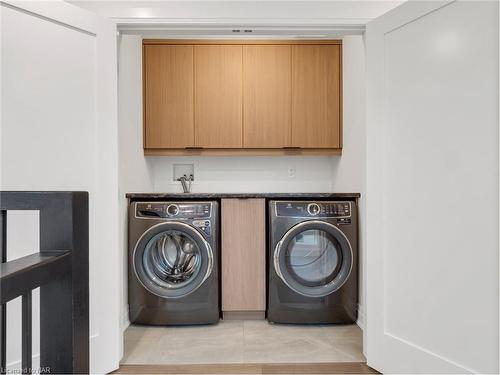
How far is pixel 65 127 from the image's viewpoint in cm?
154

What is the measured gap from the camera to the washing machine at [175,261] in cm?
223

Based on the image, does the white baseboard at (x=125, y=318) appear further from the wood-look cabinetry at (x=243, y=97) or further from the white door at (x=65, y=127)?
the wood-look cabinetry at (x=243, y=97)

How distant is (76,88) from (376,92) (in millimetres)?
1484

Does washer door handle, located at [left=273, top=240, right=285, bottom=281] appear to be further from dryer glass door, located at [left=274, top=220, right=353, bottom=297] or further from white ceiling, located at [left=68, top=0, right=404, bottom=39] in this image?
white ceiling, located at [left=68, top=0, right=404, bottom=39]

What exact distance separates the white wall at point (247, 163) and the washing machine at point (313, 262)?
13.3 inches

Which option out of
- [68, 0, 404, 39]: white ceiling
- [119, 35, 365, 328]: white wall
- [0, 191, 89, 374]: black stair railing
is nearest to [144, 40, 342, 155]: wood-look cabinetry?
[119, 35, 365, 328]: white wall

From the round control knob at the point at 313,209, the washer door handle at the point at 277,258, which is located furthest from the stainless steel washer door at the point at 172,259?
the round control knob at the point at 313,209

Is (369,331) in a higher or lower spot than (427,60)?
lower

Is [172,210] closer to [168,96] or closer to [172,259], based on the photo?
[172,259]

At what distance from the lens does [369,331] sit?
1.76m

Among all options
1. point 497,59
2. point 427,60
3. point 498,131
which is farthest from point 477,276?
point 427,60

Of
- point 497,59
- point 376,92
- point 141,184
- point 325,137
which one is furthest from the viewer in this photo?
point 325,137

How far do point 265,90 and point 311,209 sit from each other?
4.10 feet

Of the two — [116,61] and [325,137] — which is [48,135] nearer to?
[116,61]
